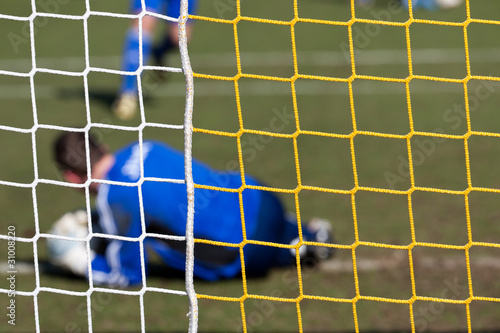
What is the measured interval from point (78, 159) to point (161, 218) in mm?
513

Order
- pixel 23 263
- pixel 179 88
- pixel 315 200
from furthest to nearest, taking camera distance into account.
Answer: pixel 179 88 → pixel 315 200 → pixel 23 263

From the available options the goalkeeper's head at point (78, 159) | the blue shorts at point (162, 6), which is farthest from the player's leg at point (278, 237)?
the blue shorts at point (162, 6)

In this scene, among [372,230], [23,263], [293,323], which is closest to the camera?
[293,323]

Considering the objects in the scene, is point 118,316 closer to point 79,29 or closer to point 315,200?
point 315,200

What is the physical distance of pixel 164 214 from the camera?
155 inches

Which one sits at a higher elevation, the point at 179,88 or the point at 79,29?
the point at 79,29

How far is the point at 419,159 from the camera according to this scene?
216 inches

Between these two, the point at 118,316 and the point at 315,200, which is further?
the point at 315,200

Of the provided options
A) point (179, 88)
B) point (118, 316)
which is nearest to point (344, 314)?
point (118, 316)

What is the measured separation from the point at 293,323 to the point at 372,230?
105 cm

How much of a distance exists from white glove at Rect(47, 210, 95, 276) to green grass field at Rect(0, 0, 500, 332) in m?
0.11

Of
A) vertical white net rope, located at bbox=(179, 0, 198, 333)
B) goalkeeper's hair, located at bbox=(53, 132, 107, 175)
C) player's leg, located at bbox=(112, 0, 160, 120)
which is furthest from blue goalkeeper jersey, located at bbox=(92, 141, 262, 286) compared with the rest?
player's leg, located at bbox=(112, 0, 160, 120)

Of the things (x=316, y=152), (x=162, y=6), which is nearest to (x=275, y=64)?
(x=162, y=6)

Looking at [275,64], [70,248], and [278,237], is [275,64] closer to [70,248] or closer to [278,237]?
[278,237]
